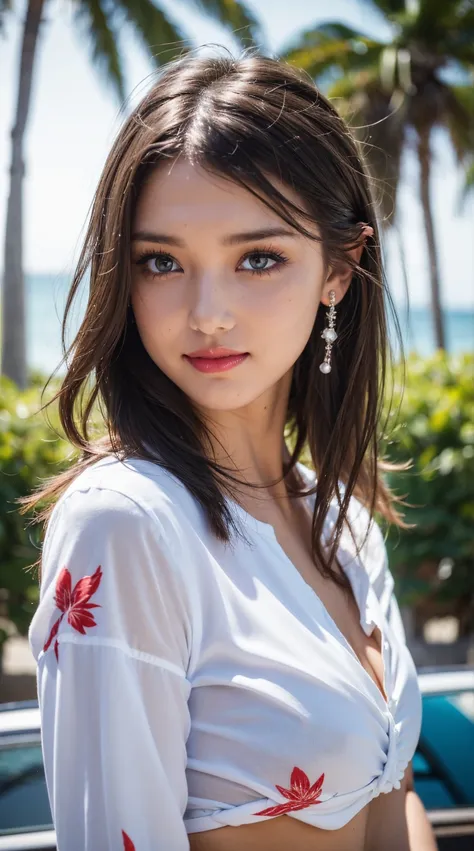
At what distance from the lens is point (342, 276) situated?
185 cm

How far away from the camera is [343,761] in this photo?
142 centimetres

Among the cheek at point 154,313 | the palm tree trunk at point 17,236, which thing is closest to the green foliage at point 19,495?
the cheek at point 154,313

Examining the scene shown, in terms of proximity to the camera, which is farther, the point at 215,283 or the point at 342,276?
the point at 342,276

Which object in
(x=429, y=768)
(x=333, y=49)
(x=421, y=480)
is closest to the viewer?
(x=429, y=768)

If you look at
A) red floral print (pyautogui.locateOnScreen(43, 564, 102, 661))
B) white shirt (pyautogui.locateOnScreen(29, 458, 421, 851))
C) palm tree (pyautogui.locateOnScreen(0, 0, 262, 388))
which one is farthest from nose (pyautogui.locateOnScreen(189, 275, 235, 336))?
palm tree (pyautogui.locateOnScreen(0, 0, 262, 388))

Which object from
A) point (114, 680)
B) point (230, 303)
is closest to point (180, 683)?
point (114, 680)

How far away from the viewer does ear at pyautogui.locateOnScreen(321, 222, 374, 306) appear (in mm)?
1811

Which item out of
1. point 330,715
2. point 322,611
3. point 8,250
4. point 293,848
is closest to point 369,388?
point 322,611

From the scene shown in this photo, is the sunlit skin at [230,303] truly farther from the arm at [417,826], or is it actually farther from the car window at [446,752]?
the car window at [446,752]

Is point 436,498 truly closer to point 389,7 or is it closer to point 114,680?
point 114,680

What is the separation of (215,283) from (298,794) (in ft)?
2.76

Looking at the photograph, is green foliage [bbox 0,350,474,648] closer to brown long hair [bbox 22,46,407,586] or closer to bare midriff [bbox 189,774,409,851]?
brown long hair [bbox 22,46,407,586]

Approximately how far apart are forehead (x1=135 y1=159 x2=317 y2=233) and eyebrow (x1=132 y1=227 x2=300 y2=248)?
0.02 metres

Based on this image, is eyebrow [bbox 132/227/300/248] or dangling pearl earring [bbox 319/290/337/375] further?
dangling pearl earring [bbox 319/290/337/375]
